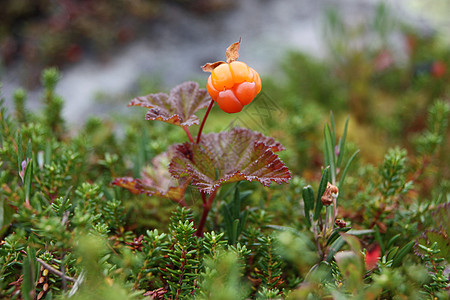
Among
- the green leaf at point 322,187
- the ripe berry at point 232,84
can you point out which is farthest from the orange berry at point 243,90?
the green leaf at point 322,187

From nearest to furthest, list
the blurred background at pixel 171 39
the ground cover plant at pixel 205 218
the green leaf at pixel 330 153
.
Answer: the ground cover plant at pixel 205 218, the green leaf at pixel 330 153, the blurred background at pixel 171 39

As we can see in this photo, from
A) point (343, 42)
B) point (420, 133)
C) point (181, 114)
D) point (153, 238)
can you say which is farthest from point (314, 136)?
point (153, 238)

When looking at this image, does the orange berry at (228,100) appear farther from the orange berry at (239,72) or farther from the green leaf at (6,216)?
the green leaf at (6,216)

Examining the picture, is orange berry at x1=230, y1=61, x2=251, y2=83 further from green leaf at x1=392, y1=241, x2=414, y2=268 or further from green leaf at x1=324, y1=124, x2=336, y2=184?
green leaf at x1=392, y1=241, x2=414, y2=268

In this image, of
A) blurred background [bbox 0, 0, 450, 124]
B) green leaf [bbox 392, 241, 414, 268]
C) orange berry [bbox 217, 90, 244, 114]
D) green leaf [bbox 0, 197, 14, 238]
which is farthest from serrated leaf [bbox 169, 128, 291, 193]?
blurred background [bbox 0, 0, 450, 124]

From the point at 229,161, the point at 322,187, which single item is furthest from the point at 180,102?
the point at 322,187

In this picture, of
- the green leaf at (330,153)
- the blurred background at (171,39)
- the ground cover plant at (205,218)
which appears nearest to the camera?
the ground cover plant at (205,218)

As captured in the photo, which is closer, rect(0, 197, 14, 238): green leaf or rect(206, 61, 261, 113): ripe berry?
rect(206, 61, 261, 113): ripe berry
